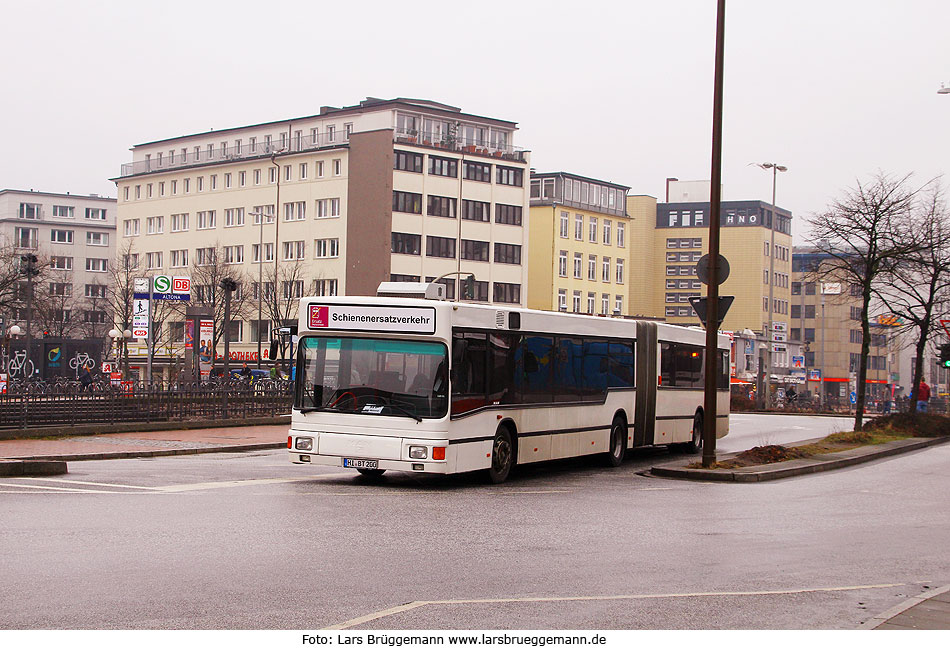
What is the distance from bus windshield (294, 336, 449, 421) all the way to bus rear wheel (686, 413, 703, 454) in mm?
11719

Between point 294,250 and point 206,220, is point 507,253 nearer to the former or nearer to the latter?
point 294,250

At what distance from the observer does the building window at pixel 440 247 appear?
315ft

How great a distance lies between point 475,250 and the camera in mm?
98562

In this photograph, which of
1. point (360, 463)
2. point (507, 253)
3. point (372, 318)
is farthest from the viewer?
point (507, 253)

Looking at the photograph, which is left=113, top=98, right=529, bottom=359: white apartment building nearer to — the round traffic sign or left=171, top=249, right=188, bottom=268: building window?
left=171, top=249, right=188, bottom=268: building window

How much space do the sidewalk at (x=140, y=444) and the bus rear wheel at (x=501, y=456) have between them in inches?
311

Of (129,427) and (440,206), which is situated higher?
(440,206)

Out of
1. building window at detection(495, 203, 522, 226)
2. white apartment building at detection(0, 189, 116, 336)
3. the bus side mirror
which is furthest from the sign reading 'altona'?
white apartment building at detection(0, 189, 116, 336)

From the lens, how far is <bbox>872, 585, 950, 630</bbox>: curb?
25.7ft

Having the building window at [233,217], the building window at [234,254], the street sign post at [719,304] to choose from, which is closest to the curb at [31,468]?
the street sign post at [719,304]

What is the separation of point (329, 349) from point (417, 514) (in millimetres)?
4067

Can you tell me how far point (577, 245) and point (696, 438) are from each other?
85.1 meters

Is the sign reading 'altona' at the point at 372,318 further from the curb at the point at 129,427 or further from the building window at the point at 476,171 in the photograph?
the building window at the point at 476,171

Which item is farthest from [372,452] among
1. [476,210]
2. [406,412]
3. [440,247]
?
[476,210]
